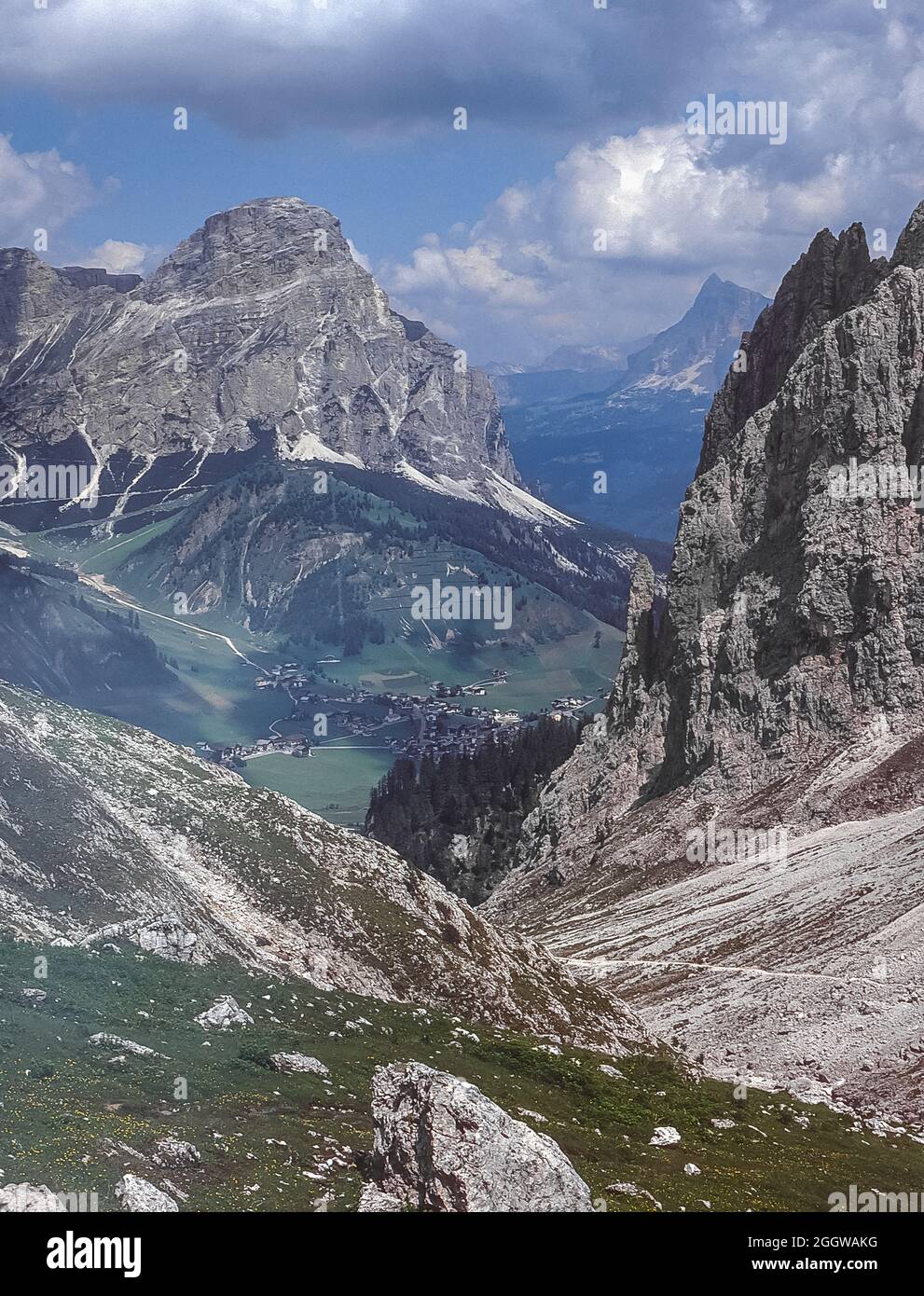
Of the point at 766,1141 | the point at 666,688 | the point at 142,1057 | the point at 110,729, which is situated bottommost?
the point at 766,1141

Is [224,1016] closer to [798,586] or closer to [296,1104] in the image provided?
[296,1104]

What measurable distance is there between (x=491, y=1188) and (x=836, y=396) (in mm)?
112827

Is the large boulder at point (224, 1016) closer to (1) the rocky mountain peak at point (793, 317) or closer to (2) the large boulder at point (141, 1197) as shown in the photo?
(2) the large boulder at point (141, 1197)

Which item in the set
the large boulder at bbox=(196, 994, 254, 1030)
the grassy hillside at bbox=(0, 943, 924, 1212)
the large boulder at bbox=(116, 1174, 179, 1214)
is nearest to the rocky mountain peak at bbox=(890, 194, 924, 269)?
the grassy hillside at bbox=(0, 943, 924, 1212)

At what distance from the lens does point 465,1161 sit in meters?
36.2

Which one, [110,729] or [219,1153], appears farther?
[110,729]

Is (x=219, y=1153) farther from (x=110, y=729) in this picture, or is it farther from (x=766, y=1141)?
(x=110, y=729)

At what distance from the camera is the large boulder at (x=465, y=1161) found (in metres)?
35.8

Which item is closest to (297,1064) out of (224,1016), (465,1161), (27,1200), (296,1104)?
(296,1104)

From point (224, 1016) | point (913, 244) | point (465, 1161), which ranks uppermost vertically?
point (913, 244)

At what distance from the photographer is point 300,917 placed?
6381cm

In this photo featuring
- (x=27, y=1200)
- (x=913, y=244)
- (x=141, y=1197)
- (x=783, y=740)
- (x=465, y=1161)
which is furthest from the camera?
(x=913, y=244)
